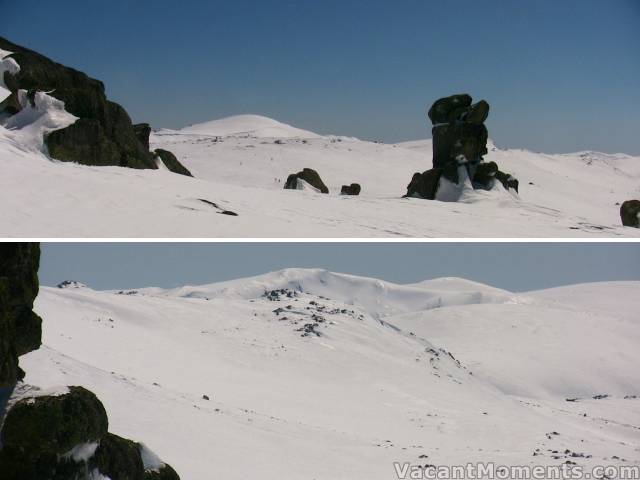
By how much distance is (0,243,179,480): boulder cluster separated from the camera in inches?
368

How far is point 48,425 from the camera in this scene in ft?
30.8

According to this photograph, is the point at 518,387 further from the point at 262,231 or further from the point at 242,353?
the point at 262,231

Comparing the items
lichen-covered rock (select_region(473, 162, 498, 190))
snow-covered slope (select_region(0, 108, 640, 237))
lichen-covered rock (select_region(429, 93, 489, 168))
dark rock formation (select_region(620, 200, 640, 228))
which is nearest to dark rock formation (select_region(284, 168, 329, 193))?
lichen-covered rock (select_region(429, 93, 489, 168))

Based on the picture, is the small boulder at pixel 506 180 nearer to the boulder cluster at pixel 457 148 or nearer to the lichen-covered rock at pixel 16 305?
the boulder cluster at pixel 457 148

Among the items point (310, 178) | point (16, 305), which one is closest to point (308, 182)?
point (310, 178)

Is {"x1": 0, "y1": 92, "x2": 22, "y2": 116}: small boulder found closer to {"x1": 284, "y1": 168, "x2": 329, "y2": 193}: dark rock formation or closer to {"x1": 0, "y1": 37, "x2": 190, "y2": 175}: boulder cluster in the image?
{"x1": 0, "y1": 37, "x2": 190, "y2": 175}: boulder cluster

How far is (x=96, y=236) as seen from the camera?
31.7 feet

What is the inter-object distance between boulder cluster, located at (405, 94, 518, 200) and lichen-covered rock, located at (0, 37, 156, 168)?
36.5ft

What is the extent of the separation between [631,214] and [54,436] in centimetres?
2101

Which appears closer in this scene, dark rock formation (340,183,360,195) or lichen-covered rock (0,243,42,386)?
lichen-covered rock (0,243,42,386)

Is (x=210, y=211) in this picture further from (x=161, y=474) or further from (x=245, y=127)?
(x=245, y=127)

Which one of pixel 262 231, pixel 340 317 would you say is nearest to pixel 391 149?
pixel 340 317

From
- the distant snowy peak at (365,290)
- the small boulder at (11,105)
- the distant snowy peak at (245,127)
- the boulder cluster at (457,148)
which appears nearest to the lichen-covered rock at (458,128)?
the boulder cluster at (457,148)

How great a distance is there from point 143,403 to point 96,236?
857 centimetres
